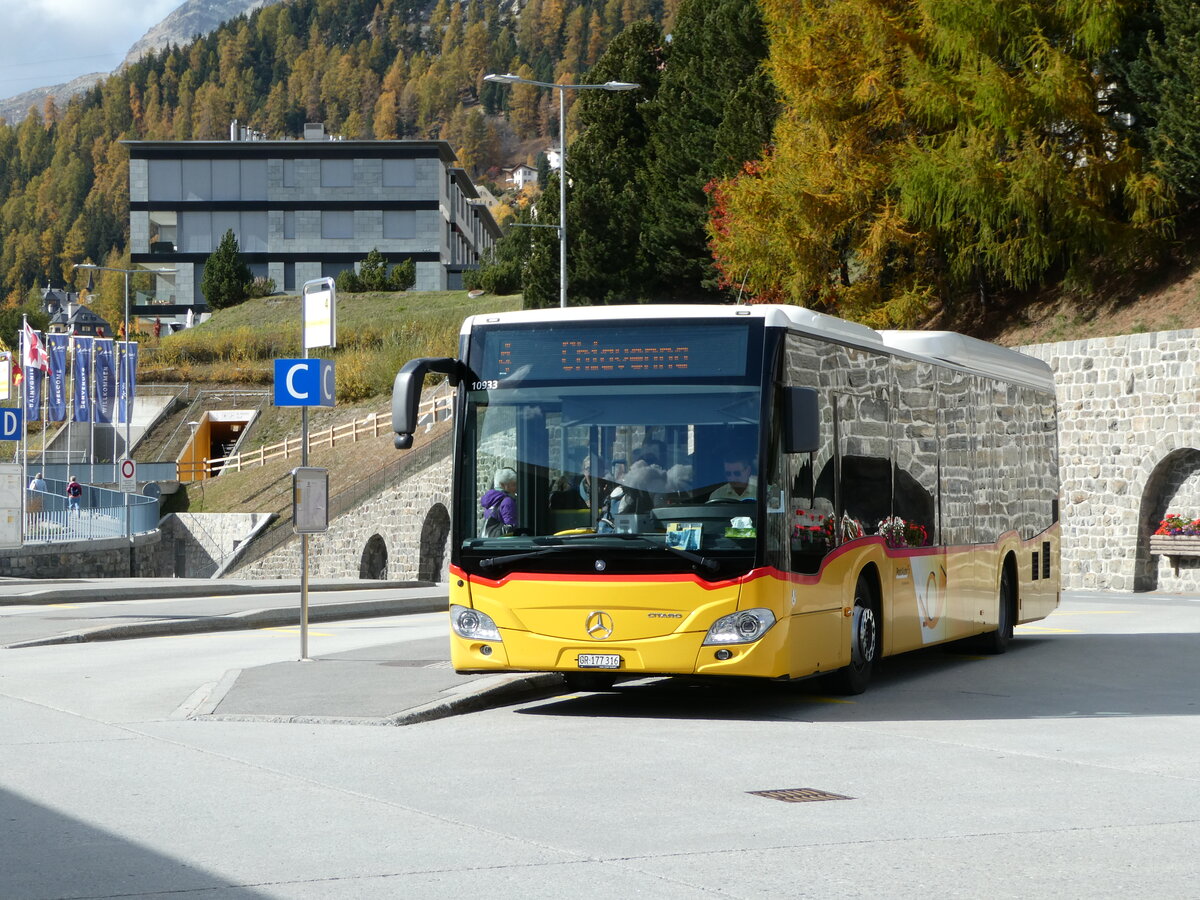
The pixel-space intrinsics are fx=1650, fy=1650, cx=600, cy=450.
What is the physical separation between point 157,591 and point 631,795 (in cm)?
2075

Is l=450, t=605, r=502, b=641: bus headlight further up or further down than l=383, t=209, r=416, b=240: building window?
further down

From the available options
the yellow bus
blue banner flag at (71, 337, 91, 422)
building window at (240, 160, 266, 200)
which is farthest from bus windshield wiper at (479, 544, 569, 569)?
building window at (240, 160, 266, 200)

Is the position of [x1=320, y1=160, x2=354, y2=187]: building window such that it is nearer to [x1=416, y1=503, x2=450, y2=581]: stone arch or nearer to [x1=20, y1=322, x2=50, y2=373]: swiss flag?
[x1=20, y1=322, x2=50, y2=373]: swiss flag

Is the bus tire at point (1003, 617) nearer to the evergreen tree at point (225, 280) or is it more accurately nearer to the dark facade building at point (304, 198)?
the evergreen tree at point (225, 280)

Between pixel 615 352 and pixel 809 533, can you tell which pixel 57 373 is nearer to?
pixel 615 352

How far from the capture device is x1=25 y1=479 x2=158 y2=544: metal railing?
40406 millimetres

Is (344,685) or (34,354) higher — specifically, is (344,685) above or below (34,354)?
below

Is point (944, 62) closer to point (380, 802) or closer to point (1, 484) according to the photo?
point (1, 484)

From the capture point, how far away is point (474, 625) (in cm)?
1187

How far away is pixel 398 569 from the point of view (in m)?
48.8

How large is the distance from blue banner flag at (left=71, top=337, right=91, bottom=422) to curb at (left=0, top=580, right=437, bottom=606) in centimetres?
2630

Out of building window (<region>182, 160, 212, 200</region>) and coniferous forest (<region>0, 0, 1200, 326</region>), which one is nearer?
coniferous forest (<region>0, 0, 1200, 326</region>)

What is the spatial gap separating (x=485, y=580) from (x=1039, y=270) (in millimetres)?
28994

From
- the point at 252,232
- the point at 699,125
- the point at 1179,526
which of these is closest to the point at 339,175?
the point at 252,232
